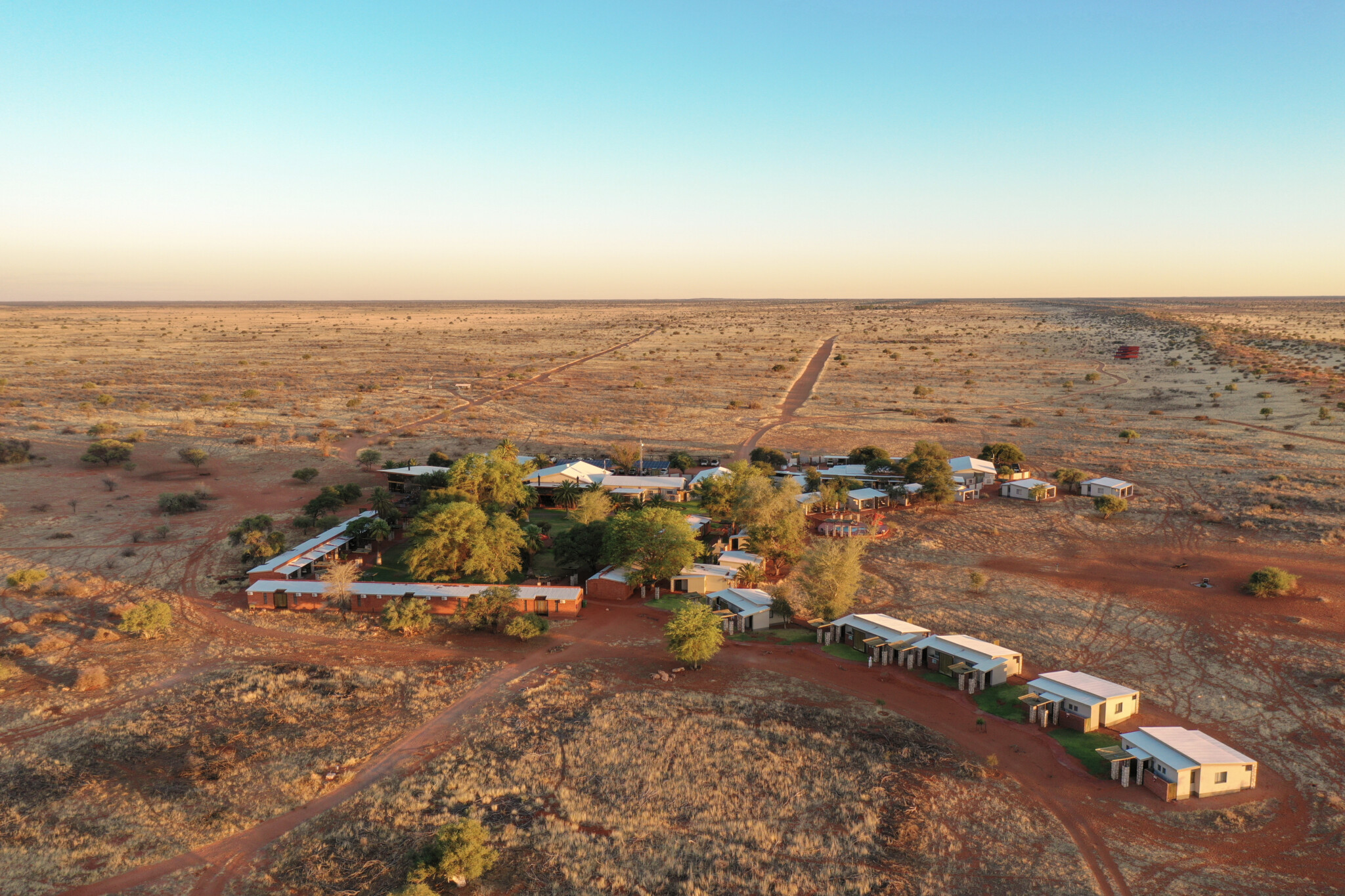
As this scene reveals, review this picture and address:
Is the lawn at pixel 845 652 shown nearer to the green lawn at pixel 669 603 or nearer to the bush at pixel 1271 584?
the green lawn at pixel 669 603

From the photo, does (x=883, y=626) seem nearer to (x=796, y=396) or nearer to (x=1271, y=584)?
(x=1271, y=584)

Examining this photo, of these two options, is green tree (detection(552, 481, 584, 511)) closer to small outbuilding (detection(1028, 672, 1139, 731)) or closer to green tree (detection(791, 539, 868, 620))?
green tree (detection(791, 539, 868, 620))

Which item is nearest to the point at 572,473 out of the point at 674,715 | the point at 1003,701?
the point at 674,715

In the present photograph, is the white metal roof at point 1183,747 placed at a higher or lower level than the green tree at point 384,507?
lower

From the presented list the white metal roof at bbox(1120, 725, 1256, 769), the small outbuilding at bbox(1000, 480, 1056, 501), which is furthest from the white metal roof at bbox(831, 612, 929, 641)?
the small outbuilding at bbox(1000, 480, 1056, 501)

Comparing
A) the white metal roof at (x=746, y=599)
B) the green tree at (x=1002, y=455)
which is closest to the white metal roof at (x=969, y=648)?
the white metal roof at (x=746, y=599)

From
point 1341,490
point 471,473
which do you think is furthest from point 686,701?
point 1341,490
